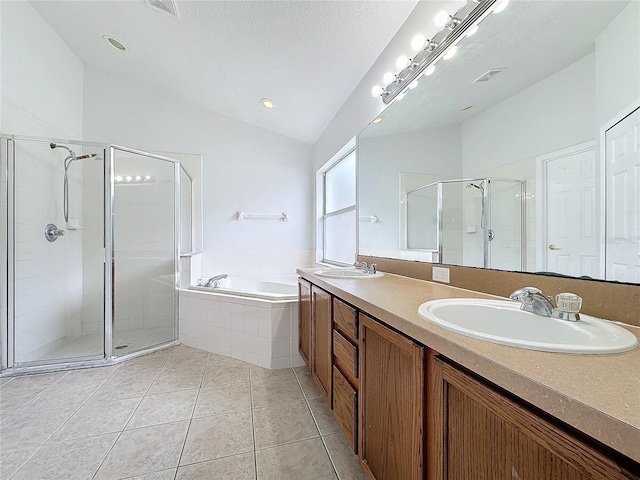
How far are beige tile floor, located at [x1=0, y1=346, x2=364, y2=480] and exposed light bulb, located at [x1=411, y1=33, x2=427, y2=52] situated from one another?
7.17 feet

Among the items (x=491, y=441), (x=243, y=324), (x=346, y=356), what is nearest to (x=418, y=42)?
(x=346, y=356)

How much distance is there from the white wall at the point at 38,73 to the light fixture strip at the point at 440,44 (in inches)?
114

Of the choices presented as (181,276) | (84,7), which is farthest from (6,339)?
(84,7)

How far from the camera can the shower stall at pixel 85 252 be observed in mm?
2283

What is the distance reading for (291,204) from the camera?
3.86 m

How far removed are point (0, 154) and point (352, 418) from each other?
3155mm

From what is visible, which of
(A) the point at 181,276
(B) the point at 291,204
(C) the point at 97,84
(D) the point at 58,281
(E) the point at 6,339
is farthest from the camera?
(B) the point at 291,204

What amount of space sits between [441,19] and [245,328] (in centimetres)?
243

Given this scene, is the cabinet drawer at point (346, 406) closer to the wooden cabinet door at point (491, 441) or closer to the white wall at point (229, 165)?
the wooden cabinet door at point (491, 441)

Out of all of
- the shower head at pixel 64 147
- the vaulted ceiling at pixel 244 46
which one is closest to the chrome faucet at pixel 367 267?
the vaulted ceiling at pixel 244 46

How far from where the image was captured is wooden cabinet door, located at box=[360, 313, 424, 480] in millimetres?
762

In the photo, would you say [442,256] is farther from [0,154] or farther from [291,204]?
[0,154]

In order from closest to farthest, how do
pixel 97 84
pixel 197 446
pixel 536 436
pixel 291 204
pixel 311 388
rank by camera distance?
pixel 536 436 → pixel 197 446 → pixel 311 388 → pixel 97 84 → pixel 291 204

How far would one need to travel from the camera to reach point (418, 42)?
1590mm
